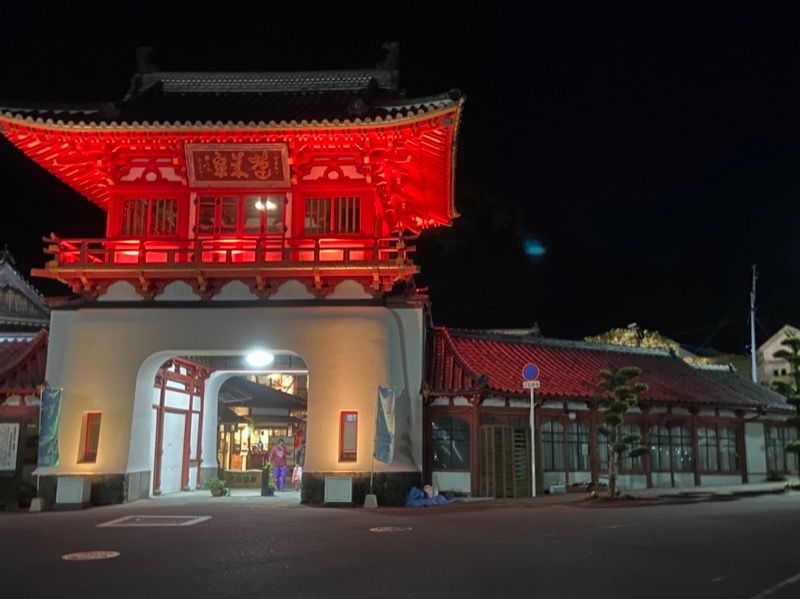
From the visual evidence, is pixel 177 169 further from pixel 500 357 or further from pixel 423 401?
pixel 500 357

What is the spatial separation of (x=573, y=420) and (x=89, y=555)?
14.4m

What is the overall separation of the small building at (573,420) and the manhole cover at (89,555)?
9399mm

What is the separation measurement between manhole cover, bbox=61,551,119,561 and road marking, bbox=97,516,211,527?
3258mm

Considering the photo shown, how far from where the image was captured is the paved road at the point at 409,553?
795 centimetres

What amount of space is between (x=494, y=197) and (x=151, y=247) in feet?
89.0

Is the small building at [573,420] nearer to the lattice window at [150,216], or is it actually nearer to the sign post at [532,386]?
the sign post at [532,386]

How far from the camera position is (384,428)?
17.3m

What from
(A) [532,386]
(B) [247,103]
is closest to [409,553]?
(A) [532,386]

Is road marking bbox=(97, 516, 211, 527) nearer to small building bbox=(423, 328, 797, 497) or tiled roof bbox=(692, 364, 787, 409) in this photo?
small building bbox=(423, 328, 797, 497)

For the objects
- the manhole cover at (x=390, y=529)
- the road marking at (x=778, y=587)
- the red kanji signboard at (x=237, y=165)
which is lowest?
the road marking at (x=778, y=587)

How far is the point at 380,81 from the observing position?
2077 cm

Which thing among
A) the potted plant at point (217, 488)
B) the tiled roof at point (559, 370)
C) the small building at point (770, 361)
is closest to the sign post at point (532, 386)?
the tiled roof at point (559, 370)

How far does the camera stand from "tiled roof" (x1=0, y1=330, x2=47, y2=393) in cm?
1841

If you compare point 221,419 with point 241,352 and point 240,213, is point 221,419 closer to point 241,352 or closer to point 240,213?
point 241,352
